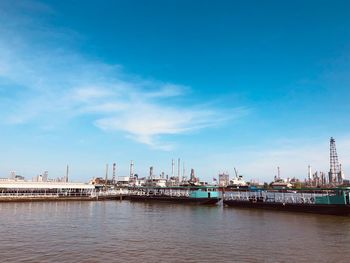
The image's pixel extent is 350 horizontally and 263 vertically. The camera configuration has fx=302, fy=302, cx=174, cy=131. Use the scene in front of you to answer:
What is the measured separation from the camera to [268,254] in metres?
28.6

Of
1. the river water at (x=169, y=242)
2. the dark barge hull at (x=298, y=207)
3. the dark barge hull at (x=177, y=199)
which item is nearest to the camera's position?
the river water at (x=169, y=242)

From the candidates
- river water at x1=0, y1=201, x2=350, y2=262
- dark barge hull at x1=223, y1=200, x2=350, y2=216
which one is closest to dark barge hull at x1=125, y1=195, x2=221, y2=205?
dark barge hull at x1=223, y1=200, x2=350, y2=216

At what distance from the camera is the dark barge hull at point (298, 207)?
60.0 m

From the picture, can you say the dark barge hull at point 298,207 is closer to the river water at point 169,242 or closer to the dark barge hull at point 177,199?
the dark barge hull at point 177,199

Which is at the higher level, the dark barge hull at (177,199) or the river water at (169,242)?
the river water at (169,242)

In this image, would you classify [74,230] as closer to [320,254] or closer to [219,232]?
[219,232]

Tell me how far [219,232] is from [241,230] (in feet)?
12.5

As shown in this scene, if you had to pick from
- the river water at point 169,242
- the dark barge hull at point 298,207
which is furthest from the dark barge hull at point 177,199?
the river water at point 169,242

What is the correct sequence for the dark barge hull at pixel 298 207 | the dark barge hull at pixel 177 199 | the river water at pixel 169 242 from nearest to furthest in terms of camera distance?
1. the river water at pixel 169 242
2. the dark barge hull at pixel 298 207
3. the dark barge hull at pixel 177 199

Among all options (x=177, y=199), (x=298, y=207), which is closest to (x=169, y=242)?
(x=298, y=207)

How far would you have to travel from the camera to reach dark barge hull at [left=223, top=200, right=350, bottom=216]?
6003cm

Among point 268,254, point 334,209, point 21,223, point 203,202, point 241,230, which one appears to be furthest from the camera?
point 203,202

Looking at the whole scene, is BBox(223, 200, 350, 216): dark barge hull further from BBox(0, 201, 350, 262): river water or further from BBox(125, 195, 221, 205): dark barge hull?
BBox(0, 201, 350, 262): river water

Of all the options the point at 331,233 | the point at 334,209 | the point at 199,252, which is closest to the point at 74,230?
the point at 199,252
